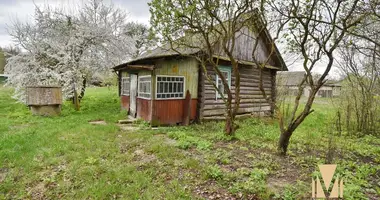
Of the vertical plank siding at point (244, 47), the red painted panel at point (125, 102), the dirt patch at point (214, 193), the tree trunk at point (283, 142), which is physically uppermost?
the vertical plank siding at point (244, 47)

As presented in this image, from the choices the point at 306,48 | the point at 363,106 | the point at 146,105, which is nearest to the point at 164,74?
the point at 146,105

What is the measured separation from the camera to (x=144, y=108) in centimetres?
902

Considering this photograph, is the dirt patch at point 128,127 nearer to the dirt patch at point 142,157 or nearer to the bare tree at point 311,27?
the dirt patch at point 142,157

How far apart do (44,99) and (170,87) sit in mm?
6076

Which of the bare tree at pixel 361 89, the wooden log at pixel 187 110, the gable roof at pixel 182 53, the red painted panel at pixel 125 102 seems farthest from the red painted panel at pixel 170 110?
the bare tree at pixel 361 89

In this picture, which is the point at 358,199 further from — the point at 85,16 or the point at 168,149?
the point at 85,16

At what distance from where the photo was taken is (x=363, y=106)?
7.94 m

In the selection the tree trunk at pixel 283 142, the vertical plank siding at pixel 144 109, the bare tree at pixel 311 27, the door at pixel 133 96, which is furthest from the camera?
the door at pixel 133 96

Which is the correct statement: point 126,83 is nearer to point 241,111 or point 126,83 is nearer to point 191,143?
point 241,111

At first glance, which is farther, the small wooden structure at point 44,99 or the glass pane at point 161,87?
the small wooden structure at point 44,99

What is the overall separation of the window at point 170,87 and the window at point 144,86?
50 cm

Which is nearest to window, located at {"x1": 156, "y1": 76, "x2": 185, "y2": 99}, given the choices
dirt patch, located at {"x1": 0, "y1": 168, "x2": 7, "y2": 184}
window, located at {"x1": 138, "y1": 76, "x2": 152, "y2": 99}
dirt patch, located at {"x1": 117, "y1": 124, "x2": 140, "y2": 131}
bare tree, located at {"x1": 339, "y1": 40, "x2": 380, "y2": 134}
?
window, located at {"x1": 138, "y1": 76, "x2": 152, "y2": 99}

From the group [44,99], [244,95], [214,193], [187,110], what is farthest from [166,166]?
[44,99]

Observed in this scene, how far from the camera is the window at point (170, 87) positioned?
27.8 feet
